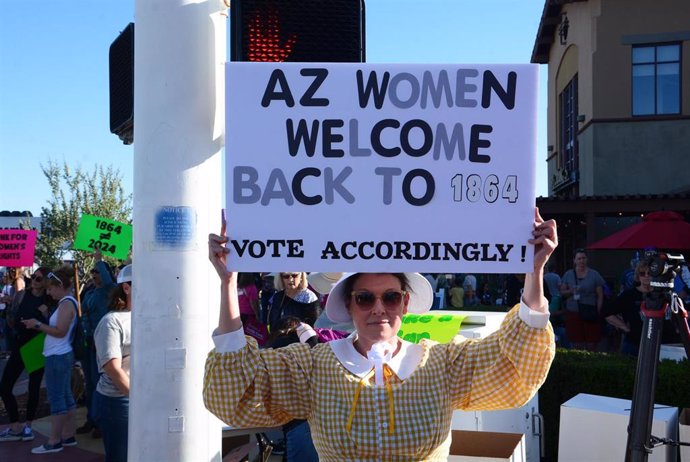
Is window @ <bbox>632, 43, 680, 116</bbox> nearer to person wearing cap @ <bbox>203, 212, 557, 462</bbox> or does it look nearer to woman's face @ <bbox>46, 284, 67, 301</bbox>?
woman's face @ <bbox>46, 284, 67, 301</bbox>

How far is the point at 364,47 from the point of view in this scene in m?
3.33

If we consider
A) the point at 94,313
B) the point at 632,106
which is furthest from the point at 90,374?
the point at 632,106

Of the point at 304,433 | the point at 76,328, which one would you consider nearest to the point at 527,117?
the point at 304,433

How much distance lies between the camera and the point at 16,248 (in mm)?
11375

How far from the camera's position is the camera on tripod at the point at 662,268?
12.1ft

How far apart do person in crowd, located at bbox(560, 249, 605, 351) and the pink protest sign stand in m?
7.97

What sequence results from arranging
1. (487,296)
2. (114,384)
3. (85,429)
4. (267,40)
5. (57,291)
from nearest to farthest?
(267,40) < (114,384) < (57,291) < (85,429) < (487,296)

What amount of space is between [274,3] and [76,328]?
18.3ft

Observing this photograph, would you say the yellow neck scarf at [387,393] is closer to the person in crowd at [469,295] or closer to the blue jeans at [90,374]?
the blue jeans at [90,374]

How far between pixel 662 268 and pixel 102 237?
6.24m

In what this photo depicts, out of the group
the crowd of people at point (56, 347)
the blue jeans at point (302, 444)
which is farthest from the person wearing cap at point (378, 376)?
the crowd of people at point (56, 347)

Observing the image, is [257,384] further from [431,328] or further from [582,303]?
[582,303]

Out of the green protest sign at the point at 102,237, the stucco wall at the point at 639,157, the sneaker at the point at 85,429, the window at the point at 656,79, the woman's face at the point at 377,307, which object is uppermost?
the window at the point at 656,79

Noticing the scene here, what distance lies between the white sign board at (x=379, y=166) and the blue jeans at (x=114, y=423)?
2.76m
